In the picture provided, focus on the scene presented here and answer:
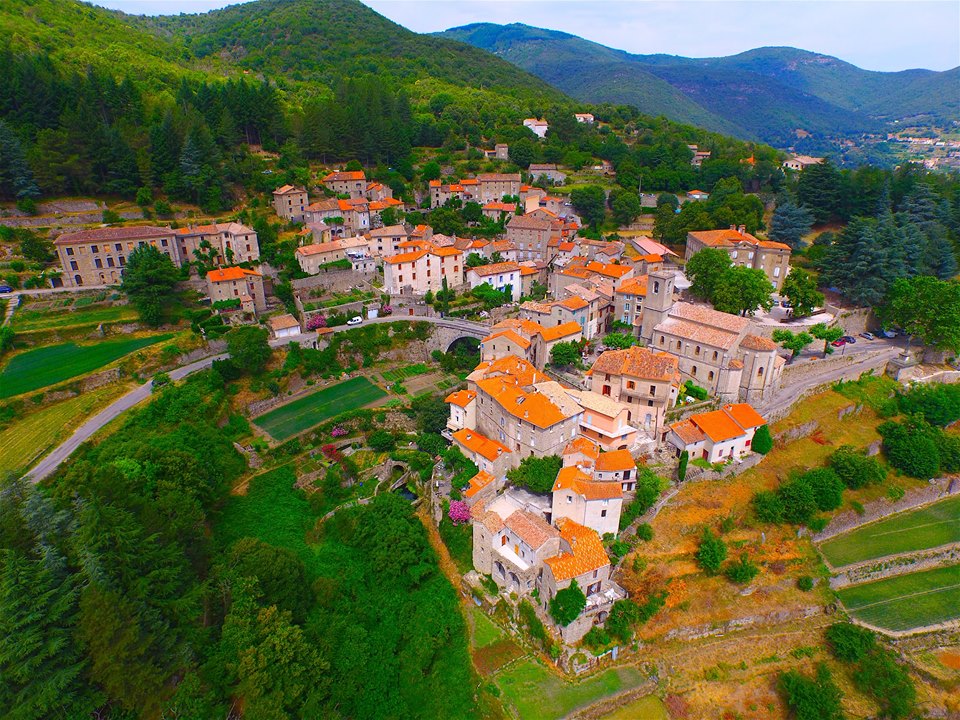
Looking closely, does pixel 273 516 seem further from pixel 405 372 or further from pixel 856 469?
pixel 856 469

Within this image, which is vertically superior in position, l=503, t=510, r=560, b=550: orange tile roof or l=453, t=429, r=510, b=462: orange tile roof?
l=453, t=429, r=510, b=462: orange tile roof

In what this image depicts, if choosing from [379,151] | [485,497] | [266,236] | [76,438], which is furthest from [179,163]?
[485,497]

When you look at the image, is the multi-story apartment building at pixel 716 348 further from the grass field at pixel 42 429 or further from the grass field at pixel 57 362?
the grass field at pixel 42 429

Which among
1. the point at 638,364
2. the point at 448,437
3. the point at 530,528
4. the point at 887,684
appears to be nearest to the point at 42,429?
the point at 448,437

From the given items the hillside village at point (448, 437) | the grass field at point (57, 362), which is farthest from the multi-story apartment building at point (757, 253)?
the grass field at point (57, 362)

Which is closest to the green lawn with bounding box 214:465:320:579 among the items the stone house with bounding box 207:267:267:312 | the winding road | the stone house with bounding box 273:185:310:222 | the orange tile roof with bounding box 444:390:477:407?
the winding road

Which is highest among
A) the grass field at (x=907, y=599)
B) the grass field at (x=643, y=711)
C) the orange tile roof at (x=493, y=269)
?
the orange tile roof at (x=493, y=269)

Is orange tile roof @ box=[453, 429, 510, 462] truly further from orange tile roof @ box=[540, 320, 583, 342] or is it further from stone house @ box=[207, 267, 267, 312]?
stone house @ box=[207, 267, 267, 312]
